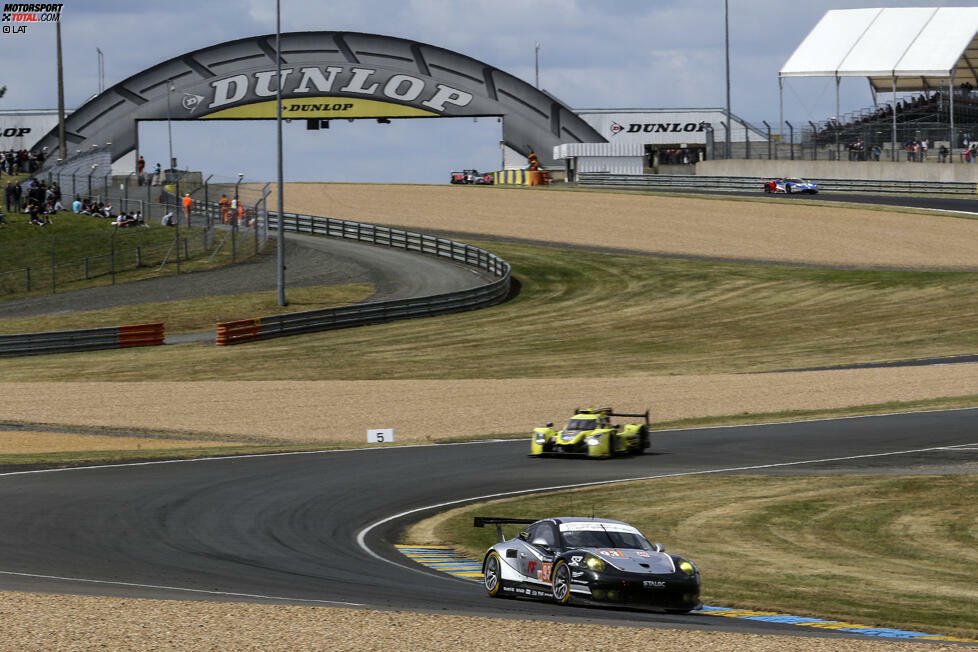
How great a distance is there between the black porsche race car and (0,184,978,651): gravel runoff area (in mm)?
1411

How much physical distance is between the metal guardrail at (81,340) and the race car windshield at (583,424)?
2404 centimetres

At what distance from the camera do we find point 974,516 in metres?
21.0

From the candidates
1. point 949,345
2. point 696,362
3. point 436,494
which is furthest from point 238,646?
point 949,345

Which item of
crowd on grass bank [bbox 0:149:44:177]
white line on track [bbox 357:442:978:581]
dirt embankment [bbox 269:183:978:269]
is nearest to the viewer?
white line on track [bbox 357:442:978:581]

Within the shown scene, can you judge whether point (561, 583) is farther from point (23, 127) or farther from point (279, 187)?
point (23, 127)

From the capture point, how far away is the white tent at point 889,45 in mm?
85688

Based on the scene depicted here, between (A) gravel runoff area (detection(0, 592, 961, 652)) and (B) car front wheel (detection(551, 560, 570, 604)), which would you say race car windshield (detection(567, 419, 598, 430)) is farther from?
(A) gravel runoff area (detection(0, 592, 961, 652))

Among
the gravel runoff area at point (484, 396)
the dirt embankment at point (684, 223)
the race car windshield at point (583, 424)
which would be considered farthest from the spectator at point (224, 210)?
the race car windshield at point (583, 424)

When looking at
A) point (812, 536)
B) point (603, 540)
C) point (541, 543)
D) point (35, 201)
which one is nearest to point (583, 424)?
point (812, 536)

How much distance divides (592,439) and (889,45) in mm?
68412

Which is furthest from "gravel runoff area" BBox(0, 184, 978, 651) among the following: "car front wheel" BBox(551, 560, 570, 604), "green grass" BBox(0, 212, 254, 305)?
"green grass" BBox(0, 212, 254, 305)

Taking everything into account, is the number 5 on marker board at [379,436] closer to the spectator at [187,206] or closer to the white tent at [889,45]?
the spectator at [187,206]

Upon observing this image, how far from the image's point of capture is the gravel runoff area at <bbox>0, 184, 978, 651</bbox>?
12.7 m

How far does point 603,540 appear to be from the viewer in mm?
15633
